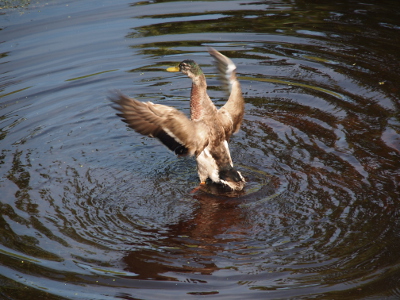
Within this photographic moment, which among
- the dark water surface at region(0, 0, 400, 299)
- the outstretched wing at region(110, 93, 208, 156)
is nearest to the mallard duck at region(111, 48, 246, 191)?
the outstretched wing at region(110, 93, 208, 156)

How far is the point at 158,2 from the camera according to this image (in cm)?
1186

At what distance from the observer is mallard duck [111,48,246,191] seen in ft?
19.2

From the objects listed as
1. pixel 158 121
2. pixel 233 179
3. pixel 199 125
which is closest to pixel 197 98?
pixel 199 125

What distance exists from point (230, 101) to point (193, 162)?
951 mm

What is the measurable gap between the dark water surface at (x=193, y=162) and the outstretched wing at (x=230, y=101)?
0.47 meters

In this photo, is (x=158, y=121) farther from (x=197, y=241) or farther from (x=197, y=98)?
(x=197, y=241)

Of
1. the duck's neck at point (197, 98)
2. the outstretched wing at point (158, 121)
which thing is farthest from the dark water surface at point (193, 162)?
the duck's neck at point (197, 98)

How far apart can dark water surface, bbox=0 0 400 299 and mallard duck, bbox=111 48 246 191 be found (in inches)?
12.4

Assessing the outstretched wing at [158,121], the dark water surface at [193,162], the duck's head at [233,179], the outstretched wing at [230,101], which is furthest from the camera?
the outstretched wing at [230,101]

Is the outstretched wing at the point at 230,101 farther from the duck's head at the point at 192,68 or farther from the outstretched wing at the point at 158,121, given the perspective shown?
the outstretched wing at the point at 158,121

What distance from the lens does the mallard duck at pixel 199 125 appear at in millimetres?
5848

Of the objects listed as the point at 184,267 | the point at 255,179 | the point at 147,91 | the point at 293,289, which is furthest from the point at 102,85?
the point at 293,289

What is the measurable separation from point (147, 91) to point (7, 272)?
14.8 ft

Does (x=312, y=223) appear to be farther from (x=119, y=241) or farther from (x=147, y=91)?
(x=147, y=91)
